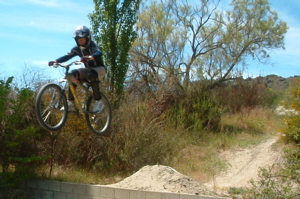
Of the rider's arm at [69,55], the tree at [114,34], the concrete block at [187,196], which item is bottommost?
the concrete block at [187,196]

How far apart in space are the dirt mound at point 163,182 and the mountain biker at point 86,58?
2551 millimetres

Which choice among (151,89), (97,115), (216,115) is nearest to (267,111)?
(216,115)

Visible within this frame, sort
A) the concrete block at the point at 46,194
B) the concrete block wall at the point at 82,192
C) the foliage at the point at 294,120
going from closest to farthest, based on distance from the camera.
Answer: the concrete block wall at the point at 82,192
the concrete block at the point at 46,194
the foliage at the point at 294,120

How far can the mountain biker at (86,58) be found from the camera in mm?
7500

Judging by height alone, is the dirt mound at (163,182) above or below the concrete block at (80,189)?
above

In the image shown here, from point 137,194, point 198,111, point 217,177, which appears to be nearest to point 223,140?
point 198,111

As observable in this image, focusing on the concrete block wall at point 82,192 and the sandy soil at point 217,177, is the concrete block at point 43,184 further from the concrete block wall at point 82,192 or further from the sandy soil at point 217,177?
the sandy soil at point 217,177

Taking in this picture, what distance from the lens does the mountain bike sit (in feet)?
24.2

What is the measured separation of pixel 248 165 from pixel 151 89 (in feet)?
21.2

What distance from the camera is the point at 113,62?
15.5 metres

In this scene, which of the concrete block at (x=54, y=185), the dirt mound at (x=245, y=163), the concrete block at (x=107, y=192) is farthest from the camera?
the dirt mound at (x=245, y=163)

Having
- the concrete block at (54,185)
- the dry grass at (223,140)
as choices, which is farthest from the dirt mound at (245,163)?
the concrete block at (54,185)

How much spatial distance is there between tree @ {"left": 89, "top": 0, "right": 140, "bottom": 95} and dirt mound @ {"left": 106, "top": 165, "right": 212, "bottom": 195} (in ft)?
19.0

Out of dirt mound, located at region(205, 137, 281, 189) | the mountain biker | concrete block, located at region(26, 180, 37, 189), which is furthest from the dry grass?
the mountain biker
